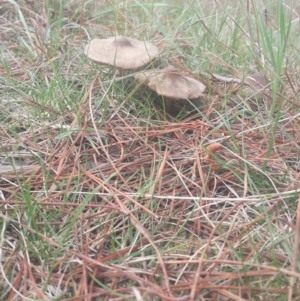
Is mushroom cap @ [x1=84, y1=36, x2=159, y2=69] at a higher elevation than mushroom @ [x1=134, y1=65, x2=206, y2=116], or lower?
higher

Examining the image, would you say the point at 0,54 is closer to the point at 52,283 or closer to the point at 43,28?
the point at 43,28

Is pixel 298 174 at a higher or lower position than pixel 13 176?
higher

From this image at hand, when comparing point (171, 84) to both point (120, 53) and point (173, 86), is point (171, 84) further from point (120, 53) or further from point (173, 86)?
point (120, 53)

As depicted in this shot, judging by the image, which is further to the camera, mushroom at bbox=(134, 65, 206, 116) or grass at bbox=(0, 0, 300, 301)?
mushroom at bbox=(134, 65, 206, 116)

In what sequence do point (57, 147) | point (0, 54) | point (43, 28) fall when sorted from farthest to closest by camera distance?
point (43, 28)
point (0, 54)
point (57, 147)

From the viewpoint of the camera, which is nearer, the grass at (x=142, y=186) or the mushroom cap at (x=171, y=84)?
the grass at (x=142, y=186)

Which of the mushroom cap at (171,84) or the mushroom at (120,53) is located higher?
the mushroom at (120,53)

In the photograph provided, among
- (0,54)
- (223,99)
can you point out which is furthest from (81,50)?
(223,99)
